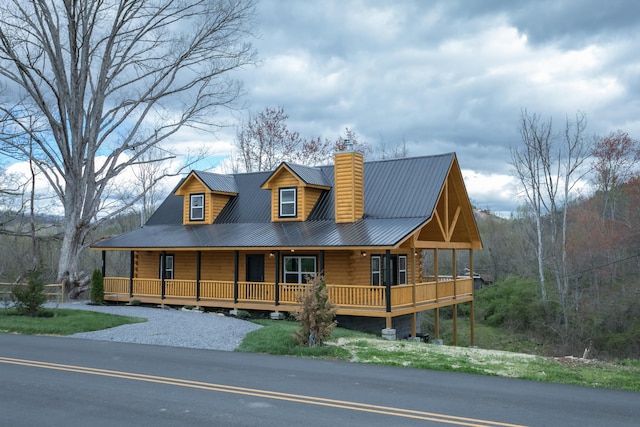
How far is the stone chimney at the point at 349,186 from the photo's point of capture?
23.6 m

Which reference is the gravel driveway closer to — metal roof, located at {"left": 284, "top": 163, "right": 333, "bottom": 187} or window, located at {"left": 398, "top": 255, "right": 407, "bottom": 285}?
metal roof, located at {"left": 284, "top": 163, "right": 333, "bottom": 187}

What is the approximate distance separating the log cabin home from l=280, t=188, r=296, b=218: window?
5 centimetres

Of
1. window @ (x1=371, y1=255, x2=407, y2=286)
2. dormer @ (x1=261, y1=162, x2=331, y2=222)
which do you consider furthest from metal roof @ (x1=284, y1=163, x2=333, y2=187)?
window @ (x1=371, y1=255, x2=407, y2=286)

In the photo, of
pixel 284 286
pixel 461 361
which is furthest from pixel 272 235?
pixel 461 361

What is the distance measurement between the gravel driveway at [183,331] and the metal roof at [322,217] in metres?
3.62

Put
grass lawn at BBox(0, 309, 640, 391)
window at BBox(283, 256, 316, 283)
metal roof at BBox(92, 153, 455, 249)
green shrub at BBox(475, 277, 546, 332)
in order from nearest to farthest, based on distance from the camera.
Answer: grass lawn at BBox(0, 309, 640, 391) < metal roof at BBox(92, 153, 455, 249) < window at BBox(283, 256, 316, 283) < green shrub at BBox(475, 277, 546, 332)

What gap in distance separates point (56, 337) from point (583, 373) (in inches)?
551

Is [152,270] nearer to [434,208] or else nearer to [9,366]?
[434,208]

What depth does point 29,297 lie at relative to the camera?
2066 centimetres

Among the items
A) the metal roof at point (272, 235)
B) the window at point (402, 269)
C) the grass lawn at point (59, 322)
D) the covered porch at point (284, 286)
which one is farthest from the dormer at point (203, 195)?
the window at point (402, 269)

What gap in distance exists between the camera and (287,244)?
21375mm

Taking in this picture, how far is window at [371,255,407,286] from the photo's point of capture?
77.5ft

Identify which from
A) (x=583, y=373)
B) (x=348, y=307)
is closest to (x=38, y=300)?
(x=348, y=307)

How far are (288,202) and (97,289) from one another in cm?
961
